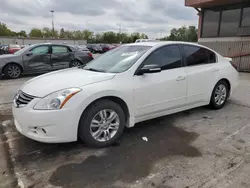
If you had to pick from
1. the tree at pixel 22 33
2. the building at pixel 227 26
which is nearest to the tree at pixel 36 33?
the tree at pixel 22 33

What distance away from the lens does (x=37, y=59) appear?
9.48m

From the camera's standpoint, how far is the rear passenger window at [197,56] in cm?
420

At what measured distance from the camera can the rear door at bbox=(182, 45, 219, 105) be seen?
416 centimetres

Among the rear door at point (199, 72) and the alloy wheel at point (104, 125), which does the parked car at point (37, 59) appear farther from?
the alloy wheel at point (104, 125)

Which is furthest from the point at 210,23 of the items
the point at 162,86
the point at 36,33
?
the point at 36,33

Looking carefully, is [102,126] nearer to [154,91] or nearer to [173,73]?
[154,91]

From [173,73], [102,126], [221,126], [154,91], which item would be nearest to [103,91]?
[102,126]

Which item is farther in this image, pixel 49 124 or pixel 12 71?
pixel 12 71

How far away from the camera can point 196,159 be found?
292 cm

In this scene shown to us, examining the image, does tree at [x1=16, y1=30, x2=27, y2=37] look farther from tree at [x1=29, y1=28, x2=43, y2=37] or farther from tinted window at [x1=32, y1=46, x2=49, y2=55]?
tinted window at [x1=32, y1=46, x2=49, y2=55]

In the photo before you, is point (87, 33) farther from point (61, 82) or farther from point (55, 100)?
point (55, 100)

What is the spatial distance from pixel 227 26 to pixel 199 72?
11111mm

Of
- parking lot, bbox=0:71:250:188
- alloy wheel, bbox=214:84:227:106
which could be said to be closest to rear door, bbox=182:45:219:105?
alloy wheel, bbox=214:84:227:106

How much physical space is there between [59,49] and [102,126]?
305 inches
